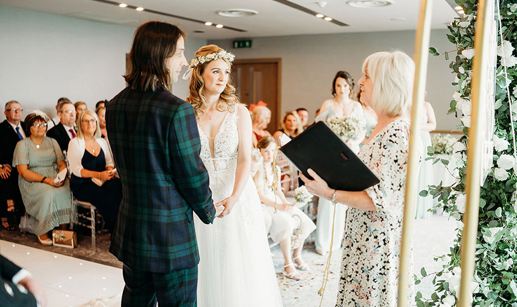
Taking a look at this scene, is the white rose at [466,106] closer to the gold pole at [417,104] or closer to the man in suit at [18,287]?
the gold pole at [417,104]

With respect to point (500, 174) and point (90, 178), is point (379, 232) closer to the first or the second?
point (500, 174)

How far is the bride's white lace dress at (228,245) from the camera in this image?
2623 millimetres

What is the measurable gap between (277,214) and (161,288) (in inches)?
86.6

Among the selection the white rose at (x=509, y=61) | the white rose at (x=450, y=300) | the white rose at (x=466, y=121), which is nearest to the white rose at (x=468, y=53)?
the white rose at (x=509, y=61)

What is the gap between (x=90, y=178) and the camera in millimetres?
4664

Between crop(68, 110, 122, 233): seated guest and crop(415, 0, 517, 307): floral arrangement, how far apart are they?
11.5 ft

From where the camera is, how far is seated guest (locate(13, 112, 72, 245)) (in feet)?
15.9

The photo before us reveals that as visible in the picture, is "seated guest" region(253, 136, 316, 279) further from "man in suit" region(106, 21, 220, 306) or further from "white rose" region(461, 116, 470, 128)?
"white rose" region(461, 116, 470, 128)

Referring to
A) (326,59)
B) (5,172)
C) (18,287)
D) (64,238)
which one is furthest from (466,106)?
(326,59)

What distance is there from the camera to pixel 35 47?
308 inches

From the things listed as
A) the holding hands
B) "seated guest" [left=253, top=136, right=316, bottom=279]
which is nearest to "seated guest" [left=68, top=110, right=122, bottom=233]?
the holding hands

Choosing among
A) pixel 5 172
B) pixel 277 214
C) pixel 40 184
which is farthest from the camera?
pixel 5 172

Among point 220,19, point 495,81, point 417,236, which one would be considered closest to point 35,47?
point 220,19

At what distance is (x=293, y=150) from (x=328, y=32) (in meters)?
9.26
